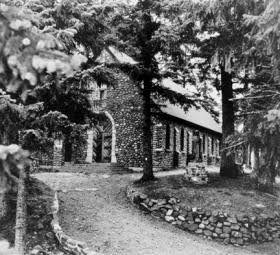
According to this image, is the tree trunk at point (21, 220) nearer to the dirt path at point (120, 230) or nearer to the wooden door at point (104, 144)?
the dirt path at point (120, 230)

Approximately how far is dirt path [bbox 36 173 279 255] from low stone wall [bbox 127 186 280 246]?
445mm

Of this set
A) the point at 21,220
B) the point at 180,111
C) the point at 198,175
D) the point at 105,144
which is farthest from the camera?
the point at 180,111

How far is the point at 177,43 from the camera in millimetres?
17031

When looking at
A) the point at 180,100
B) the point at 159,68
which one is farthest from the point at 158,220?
the point at 159,68

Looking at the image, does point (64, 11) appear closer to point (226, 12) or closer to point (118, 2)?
point (118, 2)

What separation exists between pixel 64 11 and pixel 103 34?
2224 mm

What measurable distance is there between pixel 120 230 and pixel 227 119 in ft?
31.1

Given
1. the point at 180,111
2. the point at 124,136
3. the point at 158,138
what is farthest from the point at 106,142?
the point at 180,111

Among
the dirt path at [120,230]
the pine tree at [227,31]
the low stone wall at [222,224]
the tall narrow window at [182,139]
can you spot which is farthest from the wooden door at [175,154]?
the low stone wall at [222,224]

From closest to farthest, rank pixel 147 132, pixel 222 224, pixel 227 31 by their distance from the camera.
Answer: pixel 227 31 → pixel 222 224 → pixel 147 132

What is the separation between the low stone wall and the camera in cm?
1473

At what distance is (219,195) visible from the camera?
16734mm

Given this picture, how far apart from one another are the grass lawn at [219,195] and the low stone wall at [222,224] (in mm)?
302

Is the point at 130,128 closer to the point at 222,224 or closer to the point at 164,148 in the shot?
the point at 164,148
